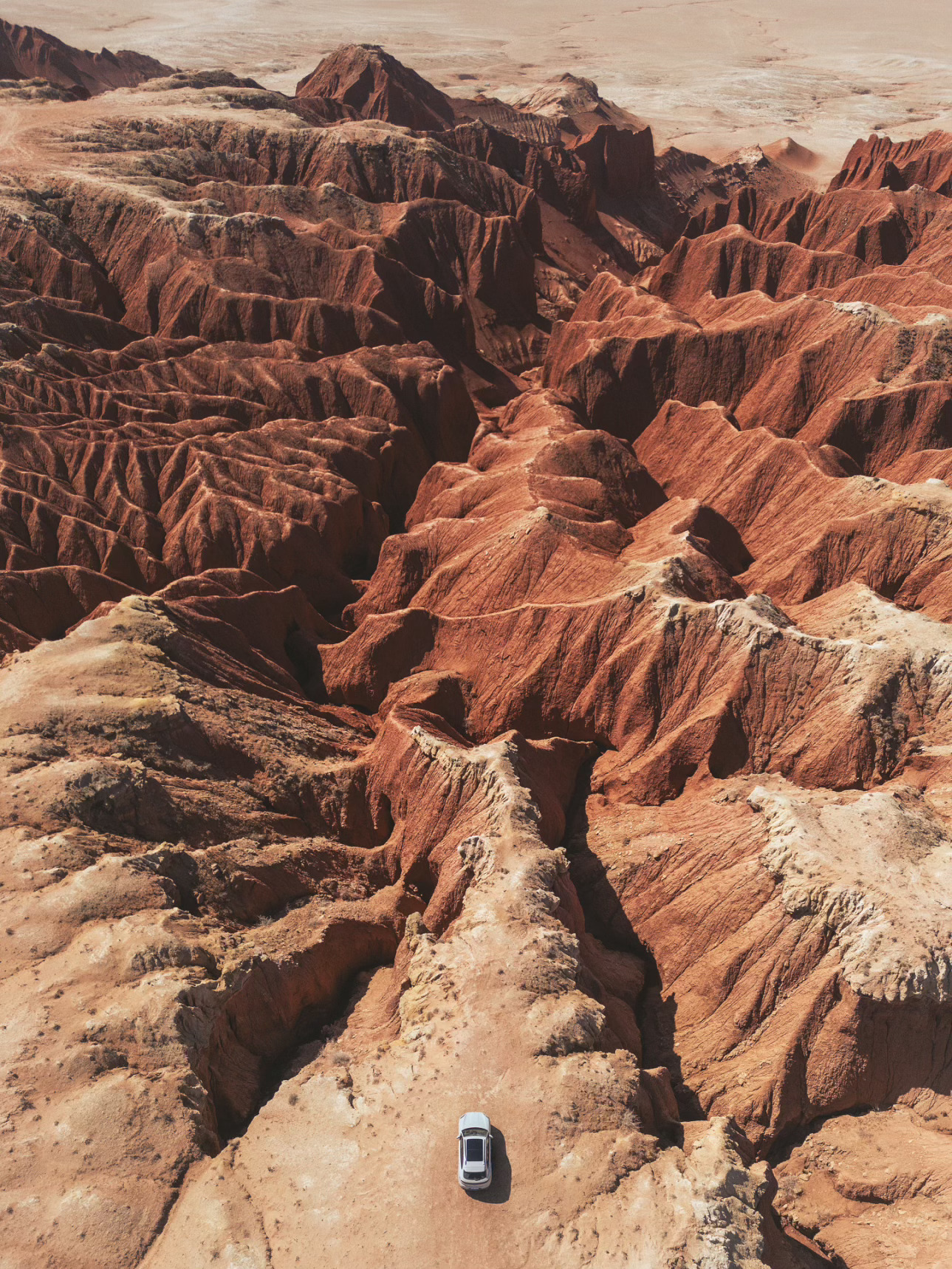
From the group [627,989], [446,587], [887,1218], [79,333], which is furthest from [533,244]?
[887,1218]

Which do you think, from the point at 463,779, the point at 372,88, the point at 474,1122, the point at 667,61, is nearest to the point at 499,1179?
the point at 474,1122

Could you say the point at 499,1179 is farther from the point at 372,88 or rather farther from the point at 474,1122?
the point at 372,88

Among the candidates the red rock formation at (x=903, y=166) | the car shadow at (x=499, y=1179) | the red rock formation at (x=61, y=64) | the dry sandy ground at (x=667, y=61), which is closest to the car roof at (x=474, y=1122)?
the car shadow at (x=499, y=1179)

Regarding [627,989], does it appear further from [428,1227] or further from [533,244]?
[533,244]

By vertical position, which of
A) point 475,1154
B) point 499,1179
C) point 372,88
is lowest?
point 499,1179

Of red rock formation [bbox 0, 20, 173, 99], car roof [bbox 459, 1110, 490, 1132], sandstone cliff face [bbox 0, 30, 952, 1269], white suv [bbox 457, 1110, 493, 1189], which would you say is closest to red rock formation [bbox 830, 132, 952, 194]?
sandstone cliff face [bbox 0, 30, 952, 1269]

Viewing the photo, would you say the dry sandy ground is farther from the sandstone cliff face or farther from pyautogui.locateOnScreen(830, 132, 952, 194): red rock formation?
the sandstone cliff face

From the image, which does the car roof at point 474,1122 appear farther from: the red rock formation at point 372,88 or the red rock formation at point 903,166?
the red rock formation at point 372,88
